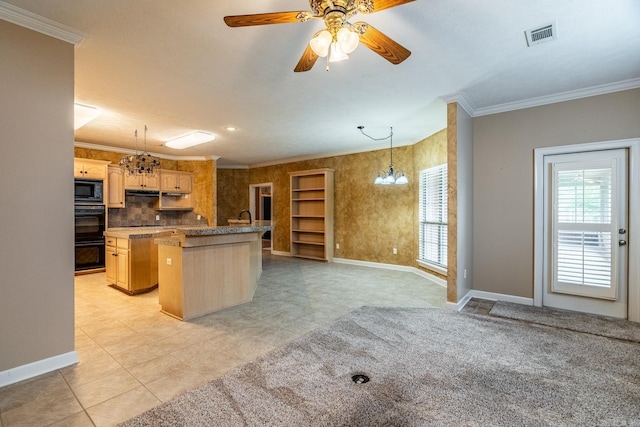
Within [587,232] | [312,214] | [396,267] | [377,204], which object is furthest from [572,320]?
[312,214]

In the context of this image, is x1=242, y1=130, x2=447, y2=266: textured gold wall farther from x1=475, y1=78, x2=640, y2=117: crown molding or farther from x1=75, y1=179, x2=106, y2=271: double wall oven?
x1=75, y1=179, x2=106, y2=271: double wall oven

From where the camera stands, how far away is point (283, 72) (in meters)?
3.11

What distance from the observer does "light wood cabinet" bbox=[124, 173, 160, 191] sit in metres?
6.59

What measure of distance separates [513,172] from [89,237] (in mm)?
7546

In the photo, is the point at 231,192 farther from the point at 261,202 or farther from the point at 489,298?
the point at 489,298

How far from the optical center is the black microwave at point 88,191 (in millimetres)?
5715

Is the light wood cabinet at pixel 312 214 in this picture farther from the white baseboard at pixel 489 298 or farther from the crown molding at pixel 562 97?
the crown molding at pixel 562 97

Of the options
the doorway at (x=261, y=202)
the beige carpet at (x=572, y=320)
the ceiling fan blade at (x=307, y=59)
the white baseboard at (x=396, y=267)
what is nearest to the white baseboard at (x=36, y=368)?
the ceiling fan blade at (x=307, y=59)

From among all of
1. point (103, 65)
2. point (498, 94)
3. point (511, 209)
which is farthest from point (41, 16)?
point (511, 209)

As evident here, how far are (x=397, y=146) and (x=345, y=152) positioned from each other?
134 centimetres

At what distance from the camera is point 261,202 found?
9844mm

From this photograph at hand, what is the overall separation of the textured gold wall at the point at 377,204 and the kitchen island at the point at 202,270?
341 cm

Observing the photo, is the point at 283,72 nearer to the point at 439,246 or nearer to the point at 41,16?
the point at 41,16

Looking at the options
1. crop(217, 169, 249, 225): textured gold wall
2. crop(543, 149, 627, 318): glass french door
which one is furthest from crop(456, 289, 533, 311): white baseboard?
crop(217, 169, 249, 225): textured gold wall
